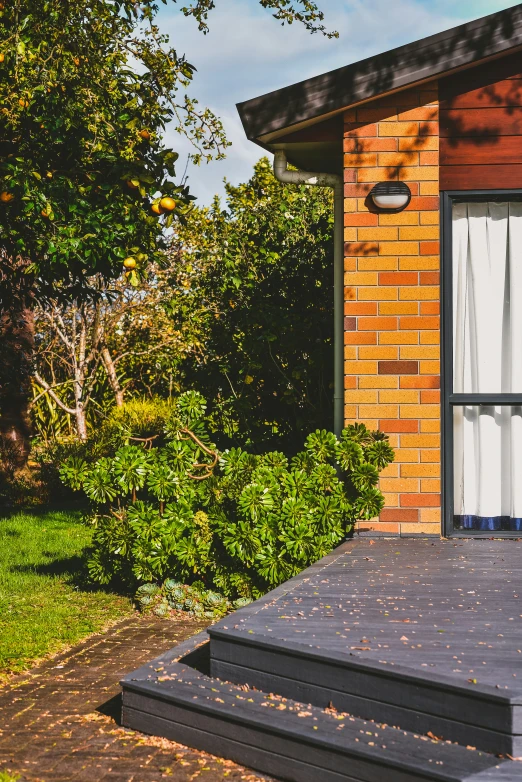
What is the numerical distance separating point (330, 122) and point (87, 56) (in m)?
2.02

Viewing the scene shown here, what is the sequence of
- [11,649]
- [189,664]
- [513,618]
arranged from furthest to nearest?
[11,649]
[189,664]
[513,618]

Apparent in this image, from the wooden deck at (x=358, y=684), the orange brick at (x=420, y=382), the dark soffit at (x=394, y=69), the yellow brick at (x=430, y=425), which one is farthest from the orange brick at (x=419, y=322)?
the wooden deck at (x=358, y=684)

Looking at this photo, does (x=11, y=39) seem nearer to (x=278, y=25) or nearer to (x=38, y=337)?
(x=278, y=25)

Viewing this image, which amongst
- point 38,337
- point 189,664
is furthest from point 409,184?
point 38,337

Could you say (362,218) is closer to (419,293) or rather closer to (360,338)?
(419,293)

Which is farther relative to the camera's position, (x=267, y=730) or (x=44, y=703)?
(x=44, y=703)

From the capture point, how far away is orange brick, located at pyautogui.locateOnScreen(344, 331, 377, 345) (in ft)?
19.7

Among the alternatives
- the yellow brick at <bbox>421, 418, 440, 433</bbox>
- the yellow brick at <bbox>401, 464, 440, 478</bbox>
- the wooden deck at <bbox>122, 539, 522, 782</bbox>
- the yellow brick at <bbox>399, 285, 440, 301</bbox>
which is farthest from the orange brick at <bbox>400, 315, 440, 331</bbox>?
the wooden deck at <bbox>122, 539, 522, 782</bbox>

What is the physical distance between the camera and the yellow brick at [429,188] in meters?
5.95

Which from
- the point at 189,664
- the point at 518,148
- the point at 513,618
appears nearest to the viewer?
the point at 513,618

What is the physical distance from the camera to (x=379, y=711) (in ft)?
10.3

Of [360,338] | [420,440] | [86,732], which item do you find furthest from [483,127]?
[86,732]

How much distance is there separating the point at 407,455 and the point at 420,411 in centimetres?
32

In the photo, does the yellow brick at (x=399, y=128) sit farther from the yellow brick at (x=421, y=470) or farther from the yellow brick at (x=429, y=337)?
the yellow brick at (x=421, y=470)
